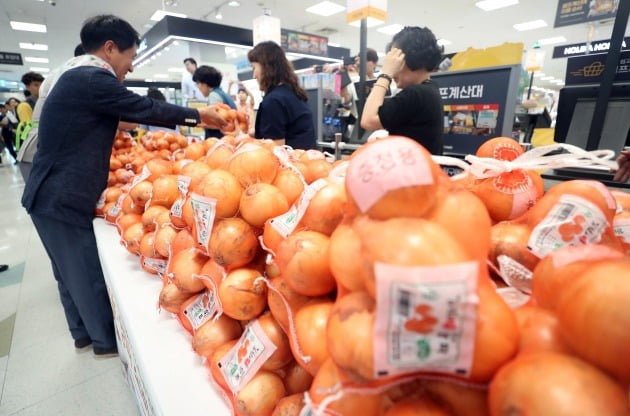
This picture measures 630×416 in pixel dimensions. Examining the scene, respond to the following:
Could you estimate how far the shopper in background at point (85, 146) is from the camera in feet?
4.81

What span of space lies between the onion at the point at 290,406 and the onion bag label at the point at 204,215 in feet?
1.12

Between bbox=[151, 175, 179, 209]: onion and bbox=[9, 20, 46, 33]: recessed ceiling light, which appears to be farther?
bbox=[9, 20, 46, 33]: recessed ceiling light

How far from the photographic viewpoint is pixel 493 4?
809cm

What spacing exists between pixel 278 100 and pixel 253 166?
1.47 meters

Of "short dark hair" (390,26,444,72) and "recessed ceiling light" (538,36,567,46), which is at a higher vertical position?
"recessed ceiling light" (538,36,567,46)

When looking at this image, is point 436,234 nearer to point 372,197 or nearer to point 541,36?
point 372,197

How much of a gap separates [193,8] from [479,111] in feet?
27.7

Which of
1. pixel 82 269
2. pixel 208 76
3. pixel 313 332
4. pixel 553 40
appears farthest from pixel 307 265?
pixel 553 40

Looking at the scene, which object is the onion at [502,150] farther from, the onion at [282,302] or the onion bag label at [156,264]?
the onion bag label at [156,264]

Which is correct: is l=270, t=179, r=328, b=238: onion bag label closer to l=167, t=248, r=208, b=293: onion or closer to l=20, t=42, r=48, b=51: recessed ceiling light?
l=167, t=248, r=208, b=293: onion

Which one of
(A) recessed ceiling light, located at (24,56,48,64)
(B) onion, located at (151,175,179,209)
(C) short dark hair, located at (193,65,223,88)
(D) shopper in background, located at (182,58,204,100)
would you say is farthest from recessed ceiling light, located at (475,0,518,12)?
(A) recessed ceiling light, located at (24,56,48,64)

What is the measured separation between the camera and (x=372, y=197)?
1.23 feet

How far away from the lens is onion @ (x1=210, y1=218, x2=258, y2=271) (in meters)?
0.69

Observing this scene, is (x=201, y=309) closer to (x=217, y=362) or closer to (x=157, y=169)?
(x=217, y=362)
